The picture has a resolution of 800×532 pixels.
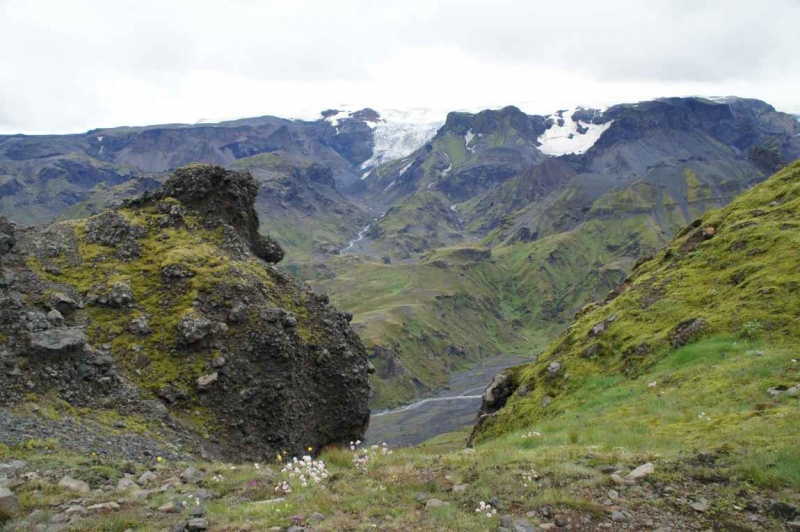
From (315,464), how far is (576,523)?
9465 mm

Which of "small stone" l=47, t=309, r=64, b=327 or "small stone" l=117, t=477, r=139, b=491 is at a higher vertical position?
"small stone" l=47, t=309, r=64, b=327

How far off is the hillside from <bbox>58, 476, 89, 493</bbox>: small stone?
0.32ft

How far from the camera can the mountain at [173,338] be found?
30719 mm

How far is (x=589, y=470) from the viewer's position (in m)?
17.3

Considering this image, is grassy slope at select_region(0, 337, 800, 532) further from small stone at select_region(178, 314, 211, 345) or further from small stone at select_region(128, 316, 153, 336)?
small stone at select_region(128, 316, 153, 336)

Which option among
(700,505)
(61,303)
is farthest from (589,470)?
(61,303)

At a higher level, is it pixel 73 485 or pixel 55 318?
pixel 55 318

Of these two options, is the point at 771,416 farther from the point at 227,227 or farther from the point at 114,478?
the point at 227,227

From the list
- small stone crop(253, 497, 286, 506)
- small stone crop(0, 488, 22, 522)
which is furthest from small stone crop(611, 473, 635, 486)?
small stone crop(0, 488, 22, 522)

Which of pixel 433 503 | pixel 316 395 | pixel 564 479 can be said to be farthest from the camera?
pixel 316 395

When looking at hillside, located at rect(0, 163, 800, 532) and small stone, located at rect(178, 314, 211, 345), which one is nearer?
hillside, located at rect(0, 163, 800, 532)

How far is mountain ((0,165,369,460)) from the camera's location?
30719 millimetres

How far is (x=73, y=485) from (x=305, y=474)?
25.2 feet

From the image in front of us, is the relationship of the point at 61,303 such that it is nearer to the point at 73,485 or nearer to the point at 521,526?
the point at 73,485
